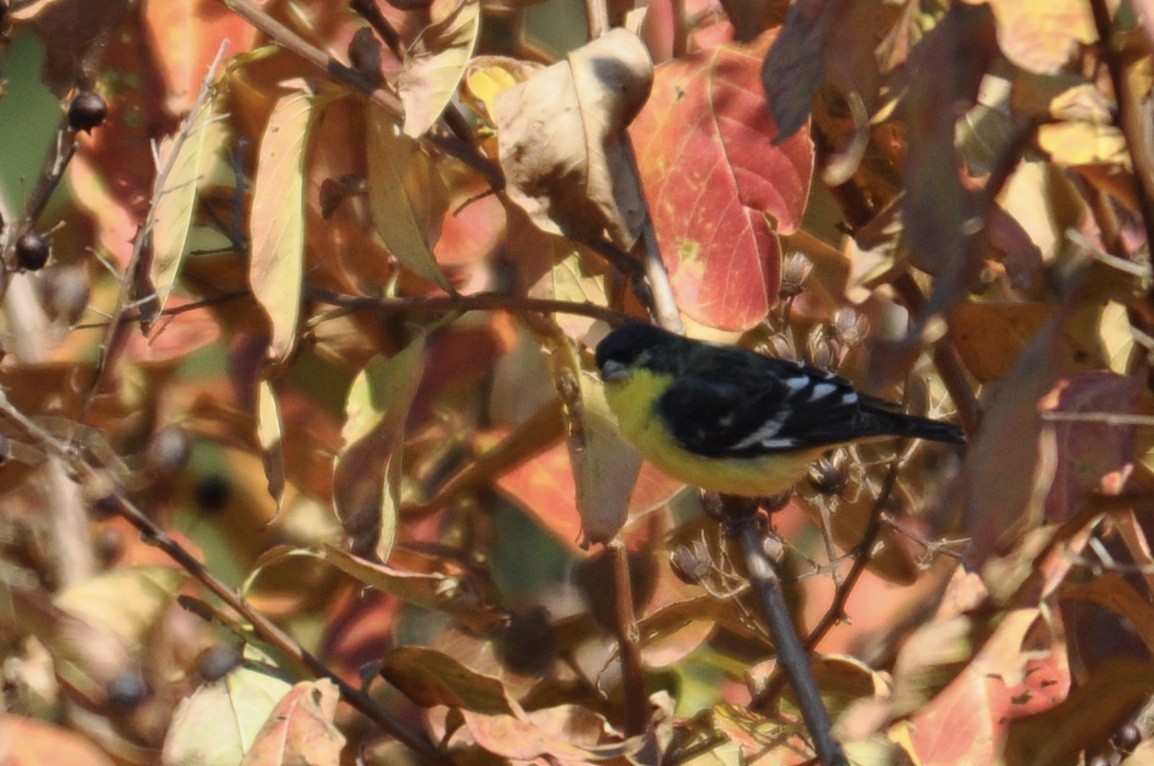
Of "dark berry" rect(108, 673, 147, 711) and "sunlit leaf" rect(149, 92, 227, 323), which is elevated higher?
"sunlit leaf" rect(149, 92, 227, 323)

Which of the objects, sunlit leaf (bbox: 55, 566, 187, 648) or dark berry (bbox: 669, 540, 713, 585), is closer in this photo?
sunlit leaf (bbox: 55, 566, 187, 648)

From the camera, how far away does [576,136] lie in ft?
4.77

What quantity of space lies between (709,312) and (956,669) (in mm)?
509

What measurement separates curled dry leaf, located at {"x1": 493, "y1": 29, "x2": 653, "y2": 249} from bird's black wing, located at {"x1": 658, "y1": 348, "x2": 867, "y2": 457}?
0.91 m

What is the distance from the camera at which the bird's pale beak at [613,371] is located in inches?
103

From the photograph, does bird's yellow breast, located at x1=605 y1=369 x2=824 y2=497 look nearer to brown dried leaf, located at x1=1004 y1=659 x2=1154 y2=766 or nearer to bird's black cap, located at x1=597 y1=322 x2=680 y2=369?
bird's black cap, located at x1=597 y1=322 x2=680 y2=369

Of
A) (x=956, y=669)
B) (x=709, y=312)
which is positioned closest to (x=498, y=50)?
(x=709, y=312)

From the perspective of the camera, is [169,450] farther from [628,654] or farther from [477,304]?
[628,654]

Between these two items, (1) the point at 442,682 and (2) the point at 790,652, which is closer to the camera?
(2) the point at 790,652

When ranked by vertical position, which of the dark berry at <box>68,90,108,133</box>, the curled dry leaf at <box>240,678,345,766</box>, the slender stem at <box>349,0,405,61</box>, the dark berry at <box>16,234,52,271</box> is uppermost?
the slender stem at <box>349,0,405,61</box>

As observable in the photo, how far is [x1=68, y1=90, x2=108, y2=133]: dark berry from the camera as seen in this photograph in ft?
5.82

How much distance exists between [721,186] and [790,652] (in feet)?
1.89

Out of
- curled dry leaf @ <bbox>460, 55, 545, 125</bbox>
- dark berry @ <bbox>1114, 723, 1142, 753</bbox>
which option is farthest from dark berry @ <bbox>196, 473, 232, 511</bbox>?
dark berry @ <bbox>1114, 723, 1142, 753</bbox>

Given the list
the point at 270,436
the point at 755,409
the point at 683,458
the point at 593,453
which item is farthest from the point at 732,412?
the point at 270,436
